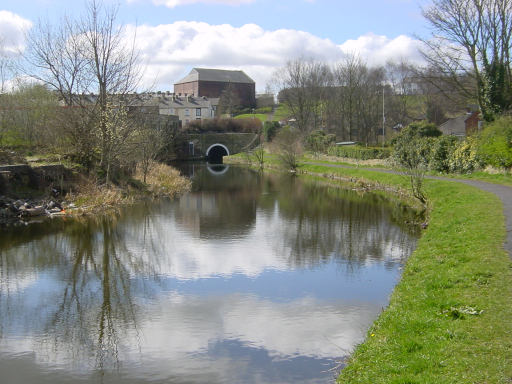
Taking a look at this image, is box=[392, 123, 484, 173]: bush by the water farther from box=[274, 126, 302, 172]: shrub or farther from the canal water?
box=[274, 126, 302, 172]: shrub

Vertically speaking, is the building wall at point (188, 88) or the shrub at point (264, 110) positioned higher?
the building wall at point (188, 88)

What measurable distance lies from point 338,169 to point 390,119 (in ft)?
91.1

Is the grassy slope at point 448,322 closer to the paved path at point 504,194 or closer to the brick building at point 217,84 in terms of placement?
the paved path at point 504,194

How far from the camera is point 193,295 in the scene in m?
10.2

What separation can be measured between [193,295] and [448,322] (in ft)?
17.7

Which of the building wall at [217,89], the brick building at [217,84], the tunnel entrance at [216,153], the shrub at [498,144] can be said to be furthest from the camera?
the brick building at [217,84]

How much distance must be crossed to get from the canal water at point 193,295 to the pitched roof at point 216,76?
82326mm

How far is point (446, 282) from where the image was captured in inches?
318

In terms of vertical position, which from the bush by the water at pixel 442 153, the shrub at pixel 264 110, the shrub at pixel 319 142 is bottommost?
the bush by the water at pixel 442 153

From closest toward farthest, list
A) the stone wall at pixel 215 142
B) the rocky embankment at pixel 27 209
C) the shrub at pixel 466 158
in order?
the rocky embankment at pixel 27 209, the shrub at pixel 466 158, the stone wall at pixel 215 142

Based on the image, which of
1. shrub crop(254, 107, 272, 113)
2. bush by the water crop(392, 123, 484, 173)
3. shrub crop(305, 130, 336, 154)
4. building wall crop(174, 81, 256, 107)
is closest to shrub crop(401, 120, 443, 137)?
bush by the water crop(392, 123, 484, 173)

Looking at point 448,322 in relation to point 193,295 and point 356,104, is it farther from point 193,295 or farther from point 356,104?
point 356,104

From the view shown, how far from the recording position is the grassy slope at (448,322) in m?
5.23

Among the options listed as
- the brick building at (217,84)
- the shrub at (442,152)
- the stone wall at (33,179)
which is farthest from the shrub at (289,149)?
the brick building at (217,84)
